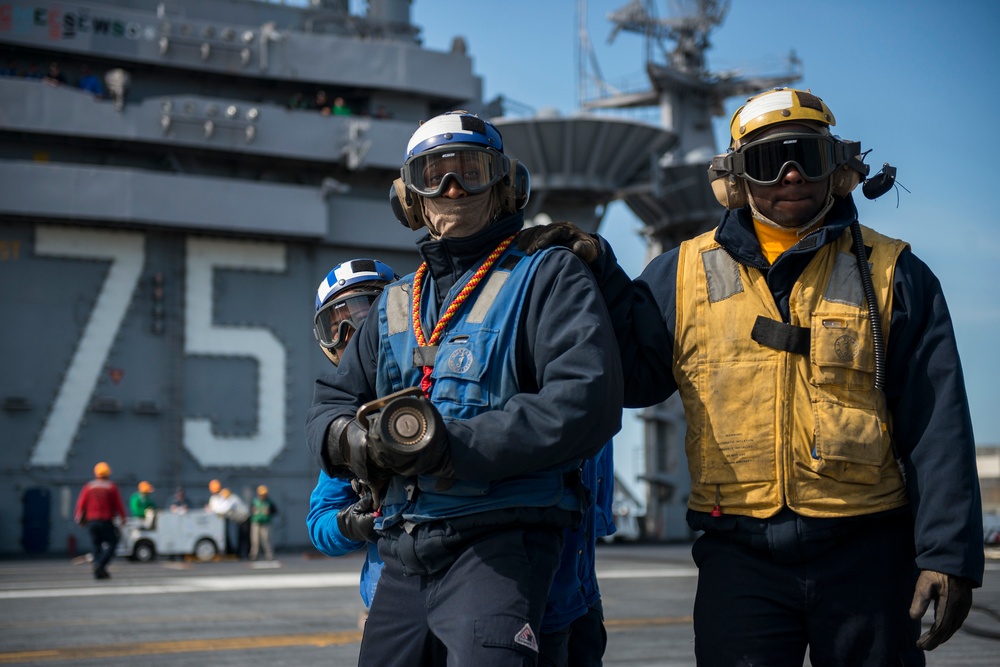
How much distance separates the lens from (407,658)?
332 cm

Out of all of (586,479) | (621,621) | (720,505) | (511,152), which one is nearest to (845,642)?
(720,505)

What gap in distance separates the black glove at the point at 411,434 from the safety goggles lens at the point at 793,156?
140cm

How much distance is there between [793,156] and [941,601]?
Result: 4.68ft

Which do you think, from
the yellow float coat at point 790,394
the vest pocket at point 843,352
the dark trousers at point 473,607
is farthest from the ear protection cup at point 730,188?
the dark trousers at point 473,607

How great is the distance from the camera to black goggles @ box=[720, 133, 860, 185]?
3.62 meters

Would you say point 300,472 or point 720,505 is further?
point 300,472

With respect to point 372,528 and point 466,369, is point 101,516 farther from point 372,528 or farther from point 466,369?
point 466,369

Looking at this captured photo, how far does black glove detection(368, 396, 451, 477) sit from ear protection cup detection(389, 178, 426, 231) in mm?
904

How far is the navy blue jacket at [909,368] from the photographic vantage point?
328cm

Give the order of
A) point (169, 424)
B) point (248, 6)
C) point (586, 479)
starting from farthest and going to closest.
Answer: point (248, 6) → point (169, 424) → point (586, 479)

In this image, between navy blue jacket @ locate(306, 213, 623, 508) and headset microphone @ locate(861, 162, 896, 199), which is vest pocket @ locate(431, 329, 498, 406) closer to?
navy blue jacket @ locate(306, 213, 623, 508)

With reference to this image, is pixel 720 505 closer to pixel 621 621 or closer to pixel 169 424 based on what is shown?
pixel 621 621

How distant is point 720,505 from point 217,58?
3005 cm

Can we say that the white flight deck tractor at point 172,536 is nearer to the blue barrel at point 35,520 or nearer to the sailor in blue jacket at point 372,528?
the blue barrel at point 35,520
